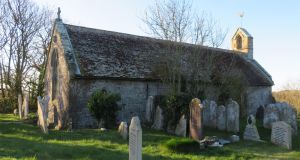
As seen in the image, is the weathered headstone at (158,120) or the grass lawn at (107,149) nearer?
the grass lawn at (107,149)

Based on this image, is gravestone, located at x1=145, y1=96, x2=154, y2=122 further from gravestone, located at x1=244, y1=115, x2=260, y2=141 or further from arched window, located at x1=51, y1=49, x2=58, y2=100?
arched window, located at x1=51, y1=49, x2=58, y2=100

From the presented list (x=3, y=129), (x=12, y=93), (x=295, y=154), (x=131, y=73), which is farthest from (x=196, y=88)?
(x=12, y=93)

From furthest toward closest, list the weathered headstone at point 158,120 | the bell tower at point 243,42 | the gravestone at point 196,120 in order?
the bell tower at point 243,42 < the weathered headstone at point 158,120 < the gravestone at point 196,120

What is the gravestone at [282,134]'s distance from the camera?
1264 cm

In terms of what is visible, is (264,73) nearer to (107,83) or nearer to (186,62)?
(186,62)

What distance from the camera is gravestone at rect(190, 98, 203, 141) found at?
45.5 ft

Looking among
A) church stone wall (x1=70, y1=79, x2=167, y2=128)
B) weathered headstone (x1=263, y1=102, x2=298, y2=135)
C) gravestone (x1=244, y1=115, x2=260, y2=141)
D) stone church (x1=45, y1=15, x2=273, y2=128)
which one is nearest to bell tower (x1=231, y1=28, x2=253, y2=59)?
stone church (x1=45, y1=15, x2=273, y2=128)

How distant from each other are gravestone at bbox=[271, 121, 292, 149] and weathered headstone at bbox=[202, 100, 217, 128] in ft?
15.1

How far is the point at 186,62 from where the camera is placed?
20797mm

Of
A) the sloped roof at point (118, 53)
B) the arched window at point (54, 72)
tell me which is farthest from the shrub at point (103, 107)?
the arched window at point (54, 72)

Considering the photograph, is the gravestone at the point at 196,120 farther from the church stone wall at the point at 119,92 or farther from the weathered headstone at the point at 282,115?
the church stone wall at the point at 119,92

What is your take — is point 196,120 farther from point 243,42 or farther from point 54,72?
point 243,42

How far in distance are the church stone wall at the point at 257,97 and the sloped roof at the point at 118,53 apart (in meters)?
6.77

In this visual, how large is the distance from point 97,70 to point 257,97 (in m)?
14.9
